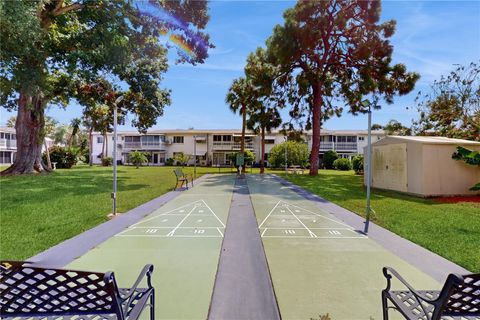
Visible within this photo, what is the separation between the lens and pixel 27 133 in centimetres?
2497

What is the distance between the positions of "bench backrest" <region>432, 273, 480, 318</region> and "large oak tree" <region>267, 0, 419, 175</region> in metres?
24.8

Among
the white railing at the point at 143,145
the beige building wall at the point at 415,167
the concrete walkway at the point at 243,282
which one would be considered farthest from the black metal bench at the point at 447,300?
the white railing at the point at 143,145

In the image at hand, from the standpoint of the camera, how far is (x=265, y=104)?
105 feet

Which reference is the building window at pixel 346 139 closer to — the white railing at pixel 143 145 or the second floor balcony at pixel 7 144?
the white railing at pixel 143 145

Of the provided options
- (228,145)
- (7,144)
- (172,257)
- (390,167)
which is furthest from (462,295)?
(7,144)

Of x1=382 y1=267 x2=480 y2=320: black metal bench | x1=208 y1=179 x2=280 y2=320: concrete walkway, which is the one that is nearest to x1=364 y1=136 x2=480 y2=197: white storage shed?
x1=208 y1=179 x2=280 y2=320: concrete walkway

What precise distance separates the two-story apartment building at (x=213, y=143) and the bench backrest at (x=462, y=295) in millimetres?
49100

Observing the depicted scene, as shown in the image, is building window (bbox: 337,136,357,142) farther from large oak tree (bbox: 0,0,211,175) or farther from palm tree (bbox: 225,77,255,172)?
large oak tree (bbox: 0,0,211,175)

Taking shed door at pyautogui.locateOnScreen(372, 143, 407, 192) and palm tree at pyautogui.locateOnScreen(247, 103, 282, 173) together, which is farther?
palm tree at pyautogui.locateOnScreen(247, 103, 282, 173)

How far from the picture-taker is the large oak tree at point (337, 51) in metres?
26.2

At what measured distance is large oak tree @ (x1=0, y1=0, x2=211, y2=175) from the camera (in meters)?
14.3

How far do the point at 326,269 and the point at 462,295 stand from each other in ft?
9.02

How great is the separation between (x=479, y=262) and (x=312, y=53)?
84.5ft

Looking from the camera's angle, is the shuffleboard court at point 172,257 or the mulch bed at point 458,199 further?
the mulch bed at point 458,199
